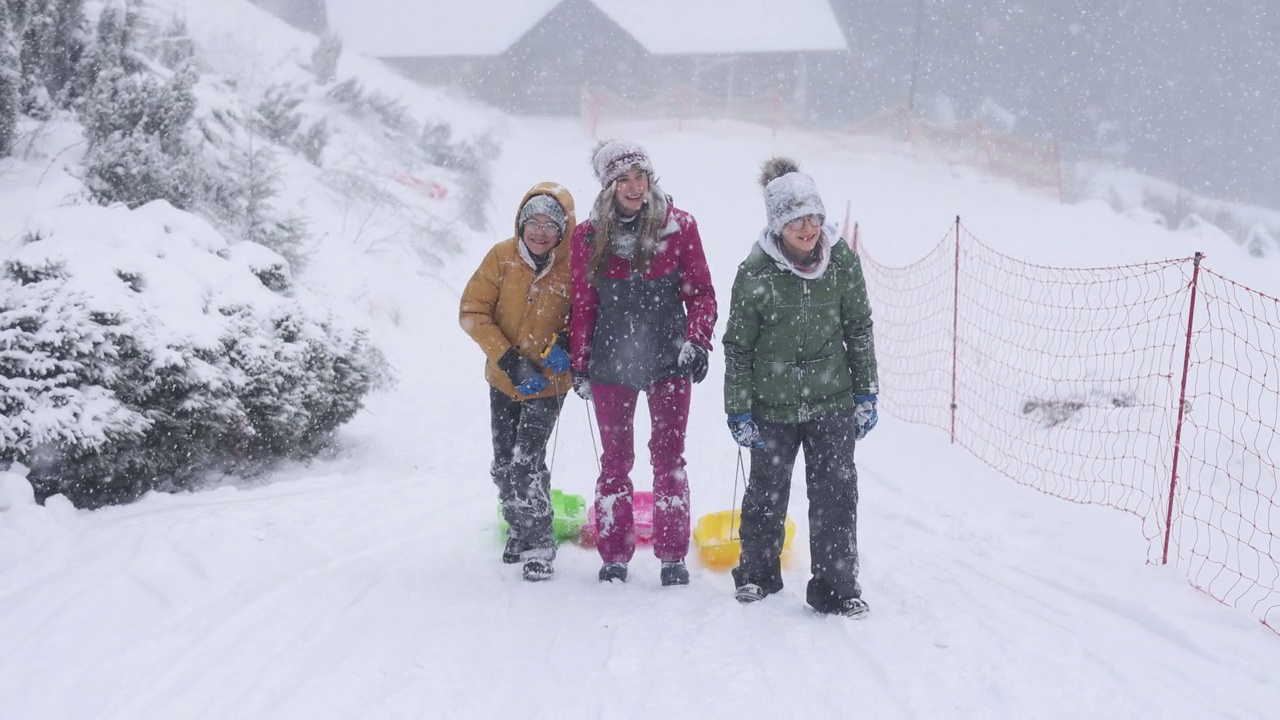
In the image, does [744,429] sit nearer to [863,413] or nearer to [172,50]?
[863,413]

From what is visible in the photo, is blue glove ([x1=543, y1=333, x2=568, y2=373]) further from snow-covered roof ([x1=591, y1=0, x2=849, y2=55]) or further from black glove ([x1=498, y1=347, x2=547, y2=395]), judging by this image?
snow-covered roof ([x1=591, y1=0, x2=849, y2=55])

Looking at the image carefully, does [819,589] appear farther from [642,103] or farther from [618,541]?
[642,103]

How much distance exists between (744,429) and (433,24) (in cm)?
3446

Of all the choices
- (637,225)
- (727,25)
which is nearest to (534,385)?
(637,225)

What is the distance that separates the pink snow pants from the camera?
12.8ft

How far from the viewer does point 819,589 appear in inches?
147

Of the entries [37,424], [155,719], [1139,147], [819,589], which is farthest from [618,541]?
Answer: [1139,147]

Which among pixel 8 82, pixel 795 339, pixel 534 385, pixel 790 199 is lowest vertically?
pixel 534 385

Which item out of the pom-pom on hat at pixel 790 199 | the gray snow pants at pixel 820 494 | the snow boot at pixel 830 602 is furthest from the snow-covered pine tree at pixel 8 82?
the snow boot at pixel 830 602

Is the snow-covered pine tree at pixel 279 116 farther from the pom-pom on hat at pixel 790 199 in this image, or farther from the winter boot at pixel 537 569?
Result: the pom-pom on hat at pixel 790 199

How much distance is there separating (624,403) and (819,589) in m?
1.07

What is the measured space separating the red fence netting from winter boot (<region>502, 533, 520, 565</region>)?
281 centimetres

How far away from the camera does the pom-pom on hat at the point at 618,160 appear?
374 cm

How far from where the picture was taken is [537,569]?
411 centimetres
